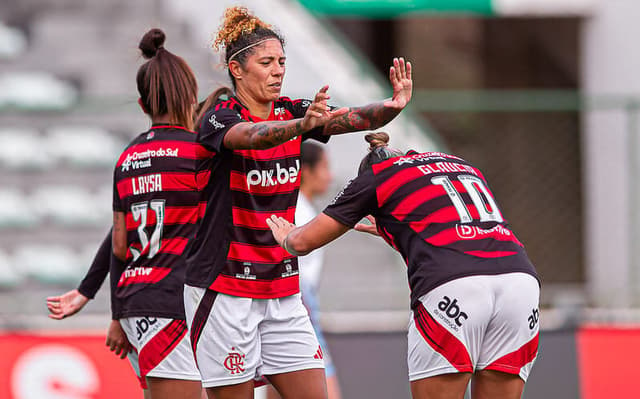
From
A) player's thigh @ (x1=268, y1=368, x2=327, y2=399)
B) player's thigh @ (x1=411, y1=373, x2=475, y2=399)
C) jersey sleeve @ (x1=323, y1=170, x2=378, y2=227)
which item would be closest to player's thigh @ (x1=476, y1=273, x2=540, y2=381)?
player's thigh @ (x1=411, y1=373, x2=475, y2=399)

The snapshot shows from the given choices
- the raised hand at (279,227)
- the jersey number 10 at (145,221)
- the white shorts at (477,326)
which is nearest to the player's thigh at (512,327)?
the white shorts at (477,326)

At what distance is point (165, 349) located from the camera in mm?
4805

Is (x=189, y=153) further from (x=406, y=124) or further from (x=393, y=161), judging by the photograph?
(x=406, y=124)

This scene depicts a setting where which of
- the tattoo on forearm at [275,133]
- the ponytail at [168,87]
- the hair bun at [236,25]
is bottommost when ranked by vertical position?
the tattoo on forearm at [275,133]

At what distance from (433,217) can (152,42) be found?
5.58 feet

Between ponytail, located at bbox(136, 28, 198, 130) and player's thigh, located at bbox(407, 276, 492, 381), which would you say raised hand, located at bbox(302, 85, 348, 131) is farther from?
ponytail, located at bbox(136, 28, 198, 130)

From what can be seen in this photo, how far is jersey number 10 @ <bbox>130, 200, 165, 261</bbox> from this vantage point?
4812 mm

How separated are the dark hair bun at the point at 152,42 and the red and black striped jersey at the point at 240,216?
741 mm

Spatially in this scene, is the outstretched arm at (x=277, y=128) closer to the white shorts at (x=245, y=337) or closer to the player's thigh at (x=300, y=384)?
the white shorts at (x=245, y=337)

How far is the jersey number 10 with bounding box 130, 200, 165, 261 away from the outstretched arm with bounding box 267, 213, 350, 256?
2.48 feet

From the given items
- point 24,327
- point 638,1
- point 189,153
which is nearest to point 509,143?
point 638,1

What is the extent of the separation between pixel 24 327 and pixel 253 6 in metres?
5.52

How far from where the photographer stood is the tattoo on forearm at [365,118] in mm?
4102

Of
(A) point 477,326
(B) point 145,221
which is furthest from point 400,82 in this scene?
(B) point 145,221
